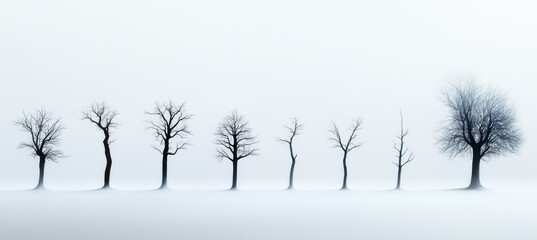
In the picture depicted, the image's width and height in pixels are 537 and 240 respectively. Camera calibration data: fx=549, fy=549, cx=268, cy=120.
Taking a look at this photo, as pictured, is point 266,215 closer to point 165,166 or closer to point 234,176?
point 234,176

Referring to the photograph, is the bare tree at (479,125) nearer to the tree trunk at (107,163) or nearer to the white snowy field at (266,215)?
the white snowy field at (266,215)

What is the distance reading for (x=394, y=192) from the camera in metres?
26.2

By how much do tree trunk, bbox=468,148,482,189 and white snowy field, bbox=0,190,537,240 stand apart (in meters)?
3.29

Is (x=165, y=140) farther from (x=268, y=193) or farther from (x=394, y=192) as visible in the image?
(x=394, y=192)

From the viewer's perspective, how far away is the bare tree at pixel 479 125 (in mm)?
30469

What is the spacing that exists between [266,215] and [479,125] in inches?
695

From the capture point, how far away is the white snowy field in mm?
16391

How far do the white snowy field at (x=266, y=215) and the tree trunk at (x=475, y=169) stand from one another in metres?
3.29

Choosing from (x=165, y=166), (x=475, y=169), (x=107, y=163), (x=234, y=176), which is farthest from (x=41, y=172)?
(x=475, y=169)

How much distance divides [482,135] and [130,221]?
69.9ft

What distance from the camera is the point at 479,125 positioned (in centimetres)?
3155

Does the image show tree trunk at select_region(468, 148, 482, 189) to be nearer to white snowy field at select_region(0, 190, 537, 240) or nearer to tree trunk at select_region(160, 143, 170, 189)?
white snowy field at select_region(0, 190, 537, 240)

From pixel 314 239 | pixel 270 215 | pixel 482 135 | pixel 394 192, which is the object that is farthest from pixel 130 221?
pixel 482 135

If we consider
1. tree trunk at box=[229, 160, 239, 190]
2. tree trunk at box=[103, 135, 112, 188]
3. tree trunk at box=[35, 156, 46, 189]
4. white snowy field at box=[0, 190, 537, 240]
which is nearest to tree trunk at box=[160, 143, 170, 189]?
white snowy field at box=[0, 190, 537, 240]
